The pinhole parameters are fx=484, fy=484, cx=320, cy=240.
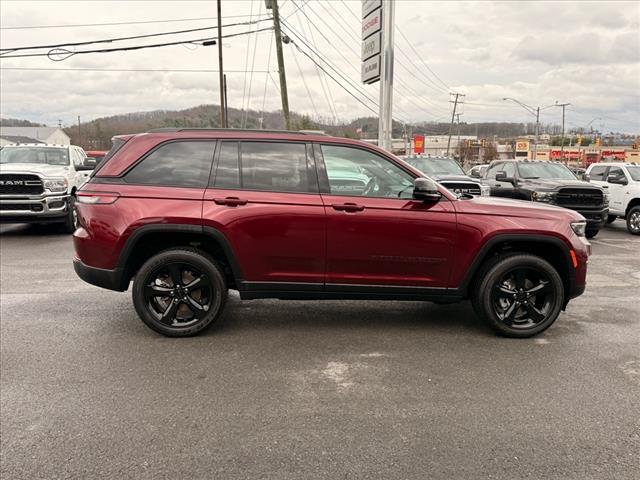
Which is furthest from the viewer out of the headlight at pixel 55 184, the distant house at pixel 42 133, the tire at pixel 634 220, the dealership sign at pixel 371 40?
the distant house at pixel 42 133

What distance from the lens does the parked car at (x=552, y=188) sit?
10422 millimetres

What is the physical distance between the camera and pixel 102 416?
314 centimetres

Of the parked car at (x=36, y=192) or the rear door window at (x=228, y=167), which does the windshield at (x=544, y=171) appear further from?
the parked car at (x=36, y=192)

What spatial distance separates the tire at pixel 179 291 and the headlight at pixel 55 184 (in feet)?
23.2

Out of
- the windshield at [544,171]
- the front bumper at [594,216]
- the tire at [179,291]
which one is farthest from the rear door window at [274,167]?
the windshield at [544,171]

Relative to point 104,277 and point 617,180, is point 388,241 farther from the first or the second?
point 617,180

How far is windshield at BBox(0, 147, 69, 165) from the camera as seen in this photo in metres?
11.5

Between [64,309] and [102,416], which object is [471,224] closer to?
[102,416]

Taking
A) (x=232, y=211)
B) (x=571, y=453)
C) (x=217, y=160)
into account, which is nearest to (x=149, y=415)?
(x=232, y=211)

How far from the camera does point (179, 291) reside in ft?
14.6

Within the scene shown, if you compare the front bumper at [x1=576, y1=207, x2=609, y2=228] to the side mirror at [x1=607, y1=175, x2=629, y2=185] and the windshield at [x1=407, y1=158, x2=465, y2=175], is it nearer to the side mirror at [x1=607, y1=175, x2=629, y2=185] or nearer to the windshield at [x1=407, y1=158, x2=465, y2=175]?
the side mirror at [x1=607, y1=175, x2=629, y2=185]

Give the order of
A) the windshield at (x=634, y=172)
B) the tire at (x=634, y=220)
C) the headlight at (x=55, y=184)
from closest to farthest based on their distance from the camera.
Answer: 1. the headlight at (x=55, y=184)
2. the tire at (x=634, y=220)
3. the windshield at (x=634, y=172)

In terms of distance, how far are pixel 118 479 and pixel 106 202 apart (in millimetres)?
2562

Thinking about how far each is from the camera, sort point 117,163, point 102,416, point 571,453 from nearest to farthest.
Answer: point 571,453 < point 102,416 < point 117,163
